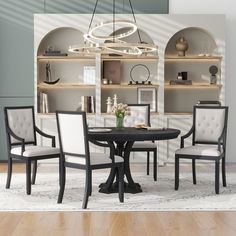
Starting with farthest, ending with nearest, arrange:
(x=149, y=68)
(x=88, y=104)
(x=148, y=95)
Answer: (x=149, y=68), (x=148, y=95), (x=88, y=104)

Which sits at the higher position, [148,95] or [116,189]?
[148,95]

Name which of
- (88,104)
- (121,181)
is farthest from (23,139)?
(88,104)

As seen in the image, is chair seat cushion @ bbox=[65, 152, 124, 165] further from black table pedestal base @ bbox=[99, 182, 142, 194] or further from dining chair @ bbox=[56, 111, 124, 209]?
black table pedestal base @ bbox=[99, 182, 142, 194]

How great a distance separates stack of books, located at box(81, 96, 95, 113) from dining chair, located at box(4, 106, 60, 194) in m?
1.70

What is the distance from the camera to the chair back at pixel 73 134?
5.16 metres

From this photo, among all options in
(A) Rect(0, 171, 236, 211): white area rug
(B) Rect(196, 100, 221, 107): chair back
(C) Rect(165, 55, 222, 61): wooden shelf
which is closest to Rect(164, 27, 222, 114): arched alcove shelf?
(C) Rect(165, 55, 222, 61): wooden shelf

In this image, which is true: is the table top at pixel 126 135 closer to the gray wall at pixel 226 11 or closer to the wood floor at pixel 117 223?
the wood floor at pixel 117 223

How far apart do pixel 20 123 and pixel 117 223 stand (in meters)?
2.51

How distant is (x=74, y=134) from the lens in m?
5.28

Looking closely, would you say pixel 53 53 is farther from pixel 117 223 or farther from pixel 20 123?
pixel 117 223

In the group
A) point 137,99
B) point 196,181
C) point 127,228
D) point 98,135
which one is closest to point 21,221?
point 127,228

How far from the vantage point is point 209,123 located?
6750 mm

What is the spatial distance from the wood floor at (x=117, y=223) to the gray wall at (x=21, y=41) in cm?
386

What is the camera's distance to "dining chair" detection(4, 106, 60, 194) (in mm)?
6027
